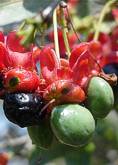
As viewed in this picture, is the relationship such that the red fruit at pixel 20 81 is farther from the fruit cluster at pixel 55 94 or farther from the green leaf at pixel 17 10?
the green leaf at pixel 17 10

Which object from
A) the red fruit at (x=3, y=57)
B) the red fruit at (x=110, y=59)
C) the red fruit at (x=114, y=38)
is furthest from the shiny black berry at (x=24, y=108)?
the red fruit at (x=114, y=38)

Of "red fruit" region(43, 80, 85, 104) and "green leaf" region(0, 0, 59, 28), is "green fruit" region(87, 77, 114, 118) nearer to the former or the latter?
"red fruit" region(43, 80, 85, 104)

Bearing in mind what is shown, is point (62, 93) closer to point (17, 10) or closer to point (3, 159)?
point (17, 10)

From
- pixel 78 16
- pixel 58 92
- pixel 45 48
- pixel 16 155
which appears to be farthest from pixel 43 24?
pixel 16 155

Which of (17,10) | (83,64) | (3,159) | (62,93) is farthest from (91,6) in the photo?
(62,93)

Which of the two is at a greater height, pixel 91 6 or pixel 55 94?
pixel 55 94

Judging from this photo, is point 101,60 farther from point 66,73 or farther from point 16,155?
point 16,155
